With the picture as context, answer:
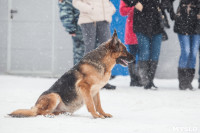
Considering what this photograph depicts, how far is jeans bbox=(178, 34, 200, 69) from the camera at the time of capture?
5586 millimetres

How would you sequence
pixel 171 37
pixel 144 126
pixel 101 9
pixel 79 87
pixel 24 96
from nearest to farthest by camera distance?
pixel 144 126, pixel 79 87, pixel 24 96, pixel 101 9, pixel 171 37

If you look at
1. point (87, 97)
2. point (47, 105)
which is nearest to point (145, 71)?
point (87, 97)

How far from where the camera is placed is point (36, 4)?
845 centimetres

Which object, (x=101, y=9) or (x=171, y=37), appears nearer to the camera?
(x=101, y=9)

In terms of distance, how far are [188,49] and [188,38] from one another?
0.58ft

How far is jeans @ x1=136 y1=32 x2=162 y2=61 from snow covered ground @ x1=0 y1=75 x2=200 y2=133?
61 centimetres

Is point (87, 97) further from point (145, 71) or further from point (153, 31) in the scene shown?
point (153, 31)

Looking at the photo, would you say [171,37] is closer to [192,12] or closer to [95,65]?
[192,12]

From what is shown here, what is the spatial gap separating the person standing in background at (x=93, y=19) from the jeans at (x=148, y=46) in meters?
0.59

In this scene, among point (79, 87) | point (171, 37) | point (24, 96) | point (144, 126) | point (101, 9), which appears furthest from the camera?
point (171, 37)

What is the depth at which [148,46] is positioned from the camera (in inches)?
222

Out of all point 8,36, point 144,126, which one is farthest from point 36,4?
point 144,126

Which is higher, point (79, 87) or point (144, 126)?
point (79, 87)

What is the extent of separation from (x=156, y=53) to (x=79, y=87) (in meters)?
2.69
